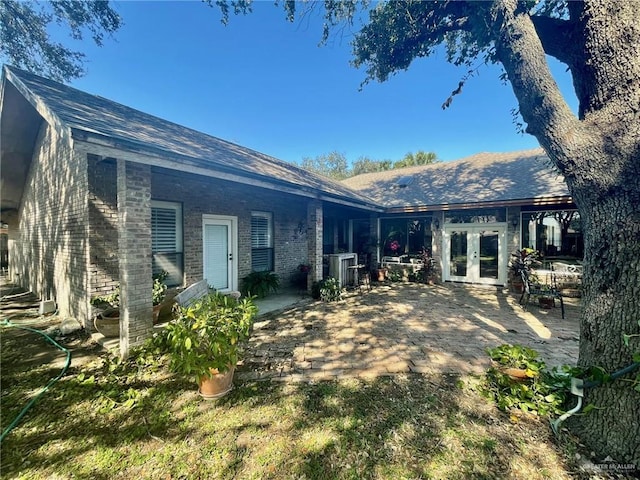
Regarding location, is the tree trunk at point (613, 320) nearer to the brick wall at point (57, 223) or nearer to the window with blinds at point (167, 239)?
the brick wall at point (57, 223)

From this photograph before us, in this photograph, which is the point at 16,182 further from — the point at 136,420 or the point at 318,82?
the point at 318,82

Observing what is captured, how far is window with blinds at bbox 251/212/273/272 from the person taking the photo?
8.05 metres

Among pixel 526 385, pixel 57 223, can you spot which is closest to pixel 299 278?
pixel 57 223

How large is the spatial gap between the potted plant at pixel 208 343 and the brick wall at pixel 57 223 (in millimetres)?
2685

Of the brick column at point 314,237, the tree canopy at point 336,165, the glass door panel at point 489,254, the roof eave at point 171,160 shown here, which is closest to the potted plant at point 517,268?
the glass door panel at point 489,254

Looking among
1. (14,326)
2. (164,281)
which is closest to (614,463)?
(164,281)

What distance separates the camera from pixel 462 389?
10.3 feet

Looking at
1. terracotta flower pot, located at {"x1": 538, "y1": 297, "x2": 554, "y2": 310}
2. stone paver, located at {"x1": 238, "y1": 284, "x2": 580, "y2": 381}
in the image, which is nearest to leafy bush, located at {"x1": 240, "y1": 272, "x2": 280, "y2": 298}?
stone paver, located at {"x1": 238, "y1": 284, "x2": 580, "y2": 381}

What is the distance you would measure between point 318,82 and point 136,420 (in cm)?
1299

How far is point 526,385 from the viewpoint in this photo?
113 inches

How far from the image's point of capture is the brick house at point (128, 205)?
3.73 m

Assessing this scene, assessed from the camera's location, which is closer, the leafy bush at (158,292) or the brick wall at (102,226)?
the brick wall at (102,226)

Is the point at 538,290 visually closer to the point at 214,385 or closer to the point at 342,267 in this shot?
the point at 342,267

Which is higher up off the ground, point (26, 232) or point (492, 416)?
point (26, 232)
